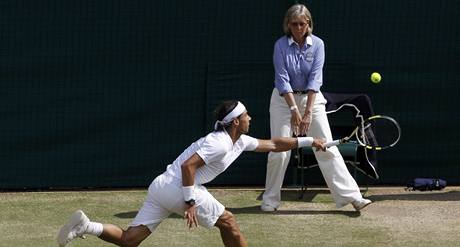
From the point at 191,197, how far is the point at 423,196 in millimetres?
3358

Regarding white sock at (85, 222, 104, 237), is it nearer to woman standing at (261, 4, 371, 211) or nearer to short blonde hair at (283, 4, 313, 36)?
woman standing at (261, 4, 371, 211)

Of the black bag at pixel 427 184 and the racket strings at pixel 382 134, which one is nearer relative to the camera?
the racket strings at pixel 382 134

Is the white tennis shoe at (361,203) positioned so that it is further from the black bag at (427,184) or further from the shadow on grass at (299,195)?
the black bag at (427,184)

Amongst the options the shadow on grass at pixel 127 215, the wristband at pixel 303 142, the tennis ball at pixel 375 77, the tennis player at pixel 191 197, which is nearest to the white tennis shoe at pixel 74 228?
the tennis player at pixel 191 197

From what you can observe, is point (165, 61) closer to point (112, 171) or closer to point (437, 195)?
point (112, 171)

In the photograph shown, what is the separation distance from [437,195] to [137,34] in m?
3.01

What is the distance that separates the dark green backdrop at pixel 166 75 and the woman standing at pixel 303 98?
1.09 metres

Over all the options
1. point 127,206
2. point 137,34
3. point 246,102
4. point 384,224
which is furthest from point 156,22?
point 384,224

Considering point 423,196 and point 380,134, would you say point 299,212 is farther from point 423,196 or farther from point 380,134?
point 423,196

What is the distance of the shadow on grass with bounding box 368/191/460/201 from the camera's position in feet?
31.8

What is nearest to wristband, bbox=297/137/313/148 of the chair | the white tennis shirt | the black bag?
the white tennis shirt

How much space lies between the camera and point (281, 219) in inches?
351

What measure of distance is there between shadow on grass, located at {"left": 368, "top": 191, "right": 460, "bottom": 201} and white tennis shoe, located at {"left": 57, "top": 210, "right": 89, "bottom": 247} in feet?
10.9

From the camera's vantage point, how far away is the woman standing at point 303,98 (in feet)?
28.9
